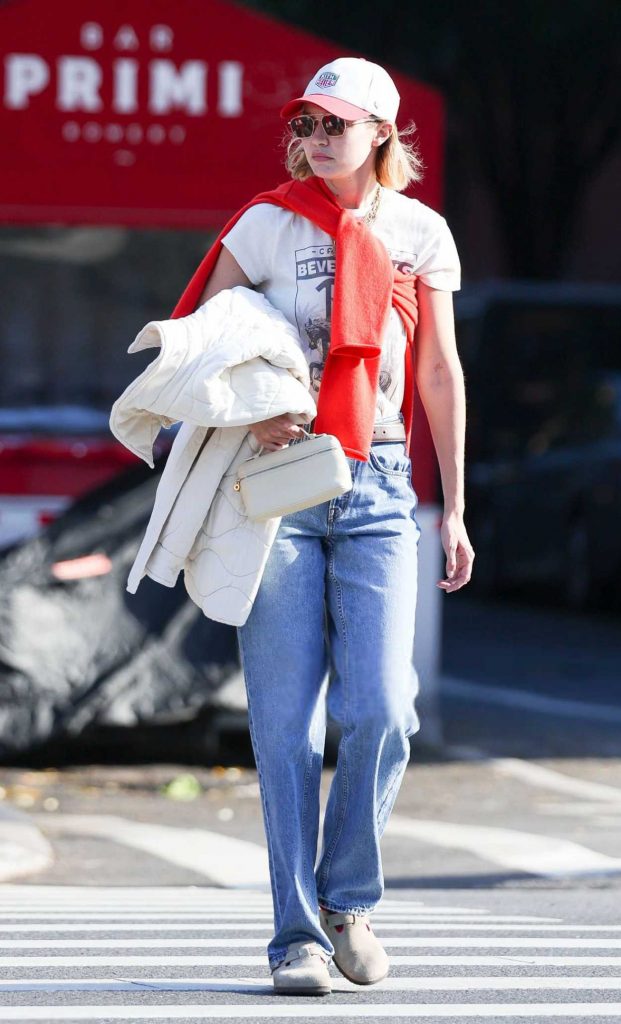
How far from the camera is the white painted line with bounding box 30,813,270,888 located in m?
7.09

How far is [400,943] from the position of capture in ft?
16.4

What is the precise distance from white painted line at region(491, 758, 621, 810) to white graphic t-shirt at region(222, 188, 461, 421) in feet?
15.2

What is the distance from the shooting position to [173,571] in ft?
14.3

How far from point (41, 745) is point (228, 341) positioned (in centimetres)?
492

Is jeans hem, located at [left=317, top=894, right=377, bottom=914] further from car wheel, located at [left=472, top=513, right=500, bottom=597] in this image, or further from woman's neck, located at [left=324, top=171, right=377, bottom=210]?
car wheel, located at [left=472, top=513, right=500, bottom=597]

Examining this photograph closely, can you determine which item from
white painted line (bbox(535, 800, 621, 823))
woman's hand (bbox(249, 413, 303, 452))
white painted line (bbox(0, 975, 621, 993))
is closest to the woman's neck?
woman's hand (bbox(249, 413, 303, 452))

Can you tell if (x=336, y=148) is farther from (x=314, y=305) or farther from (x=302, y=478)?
(x=302, y=478)

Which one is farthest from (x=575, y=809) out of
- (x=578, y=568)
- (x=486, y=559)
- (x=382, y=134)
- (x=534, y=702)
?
(x=486, y=559)

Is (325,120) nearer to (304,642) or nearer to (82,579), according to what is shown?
(304,642)

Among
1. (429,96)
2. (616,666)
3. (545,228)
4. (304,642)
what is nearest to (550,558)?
(616,666)

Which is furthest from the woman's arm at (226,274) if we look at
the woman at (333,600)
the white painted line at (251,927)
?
the white painted line at (251,927)

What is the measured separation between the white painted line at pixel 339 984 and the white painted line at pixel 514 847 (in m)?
2.69

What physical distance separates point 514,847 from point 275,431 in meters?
3.70

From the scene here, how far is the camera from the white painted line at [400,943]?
15.8 feet
